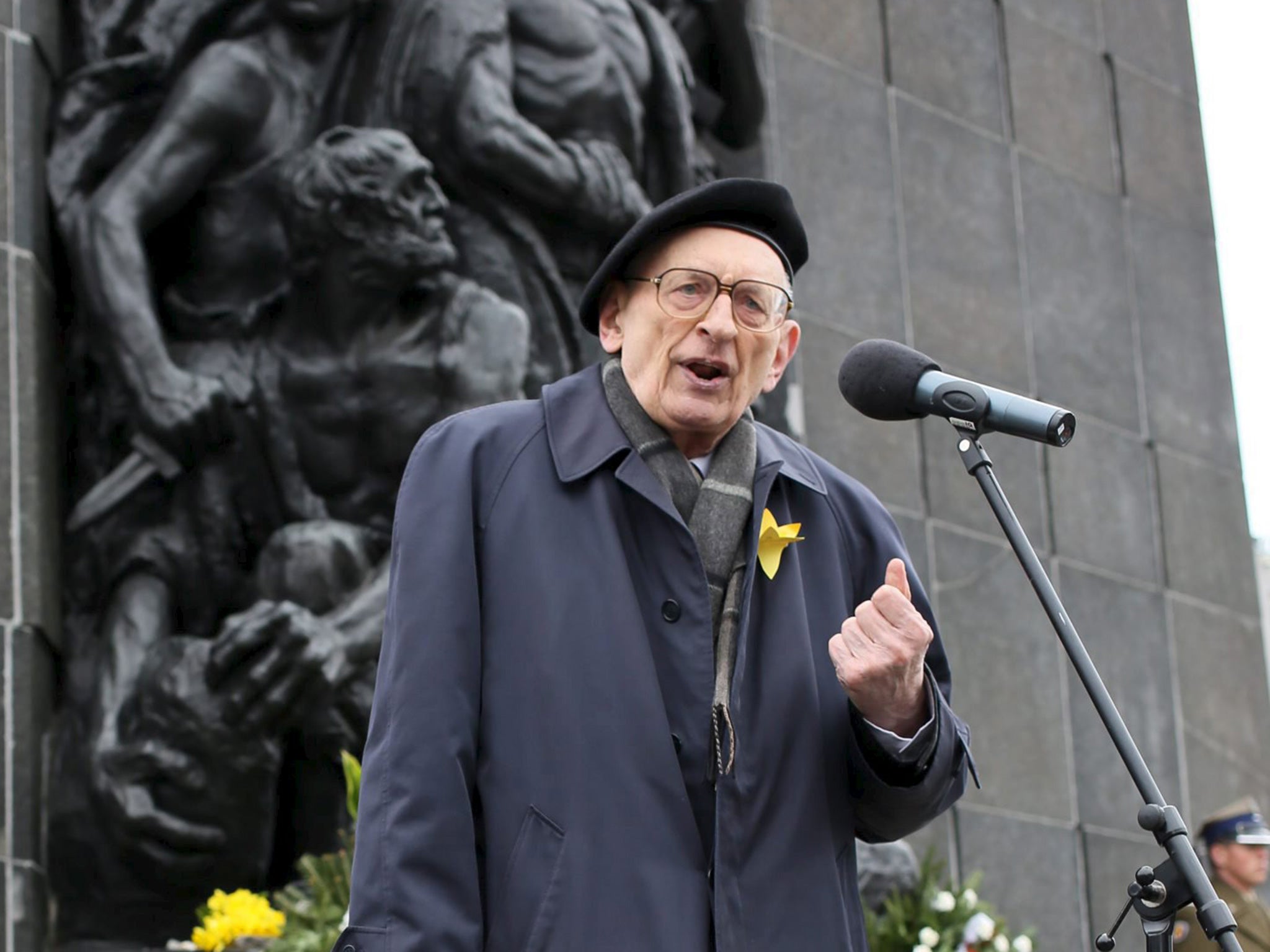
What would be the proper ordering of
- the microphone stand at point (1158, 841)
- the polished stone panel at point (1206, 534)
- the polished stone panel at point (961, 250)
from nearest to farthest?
1. the microphone stand at point (1158, 841)
2. the polished stone panel at point (961, 250)
3. the polished stone panel at point (1206, 534)

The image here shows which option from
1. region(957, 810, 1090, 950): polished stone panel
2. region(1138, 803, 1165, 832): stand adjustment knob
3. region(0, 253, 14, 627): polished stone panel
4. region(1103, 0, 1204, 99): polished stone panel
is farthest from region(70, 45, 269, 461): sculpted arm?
region(1103, 0, 1204, 99): polished stone panel

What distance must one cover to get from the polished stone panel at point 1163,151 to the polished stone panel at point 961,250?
1186mm

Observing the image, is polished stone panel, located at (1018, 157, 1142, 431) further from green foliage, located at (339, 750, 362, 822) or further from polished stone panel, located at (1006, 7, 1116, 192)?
green foliage, located at (339, 750, 362, 822)

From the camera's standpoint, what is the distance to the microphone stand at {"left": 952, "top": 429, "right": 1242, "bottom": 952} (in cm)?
298

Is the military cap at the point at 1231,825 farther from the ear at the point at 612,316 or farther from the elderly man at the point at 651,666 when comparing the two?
the ear at the point at 612,316

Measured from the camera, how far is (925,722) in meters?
3.38

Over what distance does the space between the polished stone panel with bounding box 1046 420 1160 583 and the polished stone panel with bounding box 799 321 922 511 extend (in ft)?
3.14

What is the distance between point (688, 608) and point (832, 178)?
19.4 ft

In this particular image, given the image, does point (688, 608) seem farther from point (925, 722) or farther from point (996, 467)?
point (996, 467)

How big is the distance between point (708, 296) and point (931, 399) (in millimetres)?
404

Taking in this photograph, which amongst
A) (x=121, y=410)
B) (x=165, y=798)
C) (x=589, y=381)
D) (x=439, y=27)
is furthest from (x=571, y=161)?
(x=589, y=381)

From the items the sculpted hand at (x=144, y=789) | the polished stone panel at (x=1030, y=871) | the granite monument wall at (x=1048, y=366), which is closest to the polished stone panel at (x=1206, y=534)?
the granite monument wall at (x=1048, y=366)

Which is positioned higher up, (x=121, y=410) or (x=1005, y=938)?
(x=121, y=410)

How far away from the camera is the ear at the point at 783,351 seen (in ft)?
12.2
